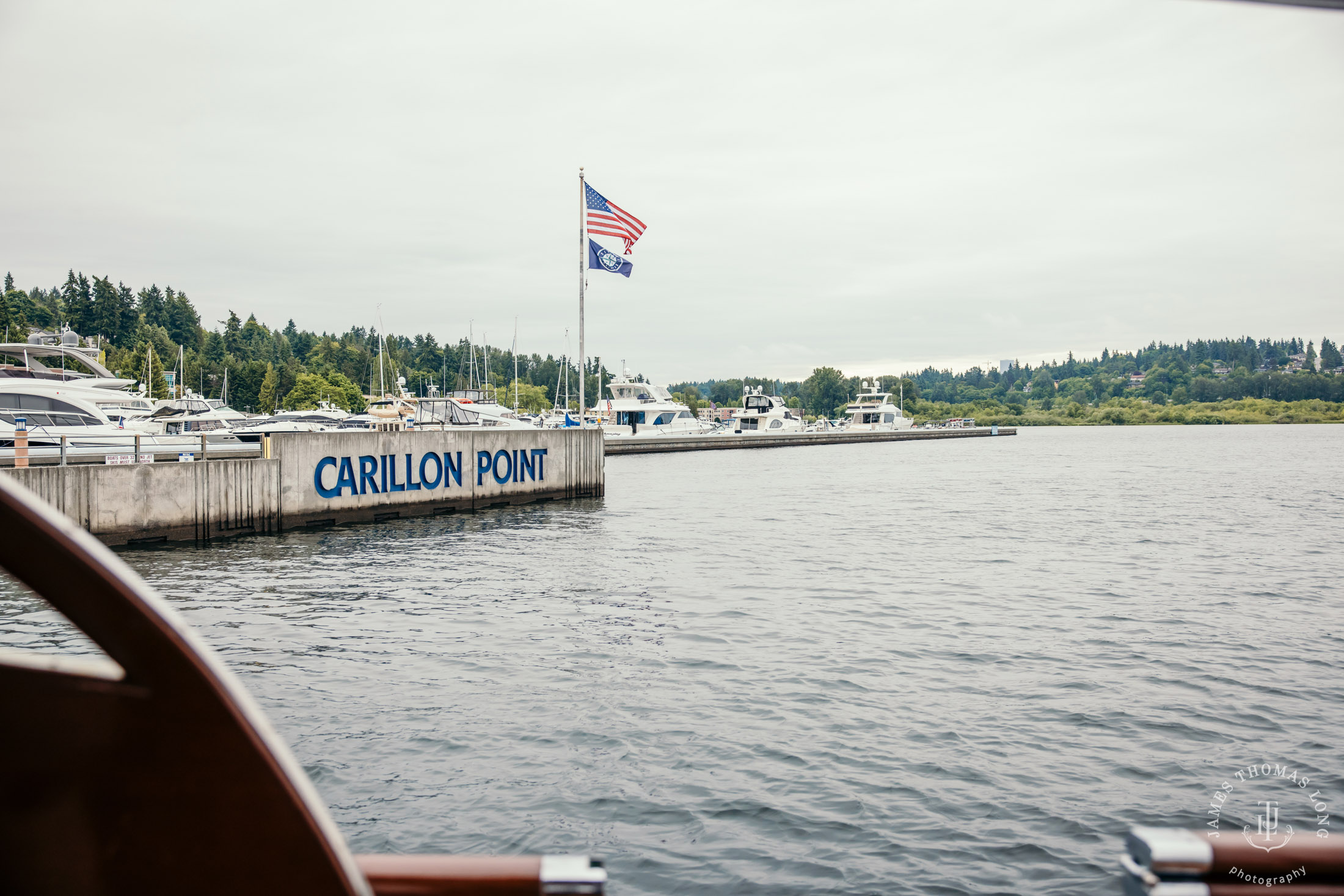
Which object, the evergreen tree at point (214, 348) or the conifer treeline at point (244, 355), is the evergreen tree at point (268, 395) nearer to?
the conifer treeline at point (244, 355)

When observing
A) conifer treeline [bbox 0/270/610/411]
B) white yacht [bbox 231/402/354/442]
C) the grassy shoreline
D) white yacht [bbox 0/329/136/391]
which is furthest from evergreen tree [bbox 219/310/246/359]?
the grassy shoreline

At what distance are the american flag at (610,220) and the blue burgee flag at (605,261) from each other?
509 mm

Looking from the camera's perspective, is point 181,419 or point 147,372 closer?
point 181,419

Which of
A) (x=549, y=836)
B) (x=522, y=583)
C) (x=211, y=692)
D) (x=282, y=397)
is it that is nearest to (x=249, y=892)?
(x=211, y=692)

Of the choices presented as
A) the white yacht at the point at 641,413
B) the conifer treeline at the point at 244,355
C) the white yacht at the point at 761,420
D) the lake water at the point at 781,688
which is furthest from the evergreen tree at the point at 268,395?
the lake water at the point at 781,688

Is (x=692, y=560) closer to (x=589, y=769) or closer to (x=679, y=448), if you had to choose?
(x=589, y=769)

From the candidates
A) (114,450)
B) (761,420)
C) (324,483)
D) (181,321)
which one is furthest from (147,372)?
(114,450)

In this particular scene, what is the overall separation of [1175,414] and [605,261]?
611 ft

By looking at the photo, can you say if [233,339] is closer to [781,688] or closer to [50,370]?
[50,370]

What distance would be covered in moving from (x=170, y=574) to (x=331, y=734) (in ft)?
31.8

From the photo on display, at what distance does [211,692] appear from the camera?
1813 millimetres

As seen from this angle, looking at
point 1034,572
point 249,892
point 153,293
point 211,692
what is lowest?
point 1034,572

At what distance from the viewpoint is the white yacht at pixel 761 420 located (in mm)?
91875

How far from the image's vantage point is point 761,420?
301 ft
